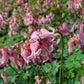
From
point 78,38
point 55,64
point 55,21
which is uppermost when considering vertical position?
point 78,38

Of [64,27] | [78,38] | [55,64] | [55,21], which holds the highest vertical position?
[64,27]

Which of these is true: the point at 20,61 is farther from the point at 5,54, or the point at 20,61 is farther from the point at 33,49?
the point at 33,49

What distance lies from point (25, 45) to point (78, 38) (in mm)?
472

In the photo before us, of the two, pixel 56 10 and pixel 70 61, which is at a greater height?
pixel 56 10

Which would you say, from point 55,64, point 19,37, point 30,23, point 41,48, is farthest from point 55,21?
point 41,48

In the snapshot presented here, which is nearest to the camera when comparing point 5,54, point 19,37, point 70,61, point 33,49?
point 33,49

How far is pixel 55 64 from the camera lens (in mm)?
2098

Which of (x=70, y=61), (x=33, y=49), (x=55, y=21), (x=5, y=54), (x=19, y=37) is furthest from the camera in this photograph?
(x=55, y=21)

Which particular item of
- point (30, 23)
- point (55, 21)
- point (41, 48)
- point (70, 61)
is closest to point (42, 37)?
point (41, 48)

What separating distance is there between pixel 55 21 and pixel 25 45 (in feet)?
9.53

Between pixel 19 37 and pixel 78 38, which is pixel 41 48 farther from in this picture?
pixel 19 37

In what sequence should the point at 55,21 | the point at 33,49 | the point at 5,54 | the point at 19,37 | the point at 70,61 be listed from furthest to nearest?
1. the point at 55,21
2. the point at 19,37
3. the point at 70,61
4. the point at 5,54
5. the point at 33,49

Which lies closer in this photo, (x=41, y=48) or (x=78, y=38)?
(x=41, y=48)

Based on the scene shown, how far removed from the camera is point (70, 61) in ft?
6.73
